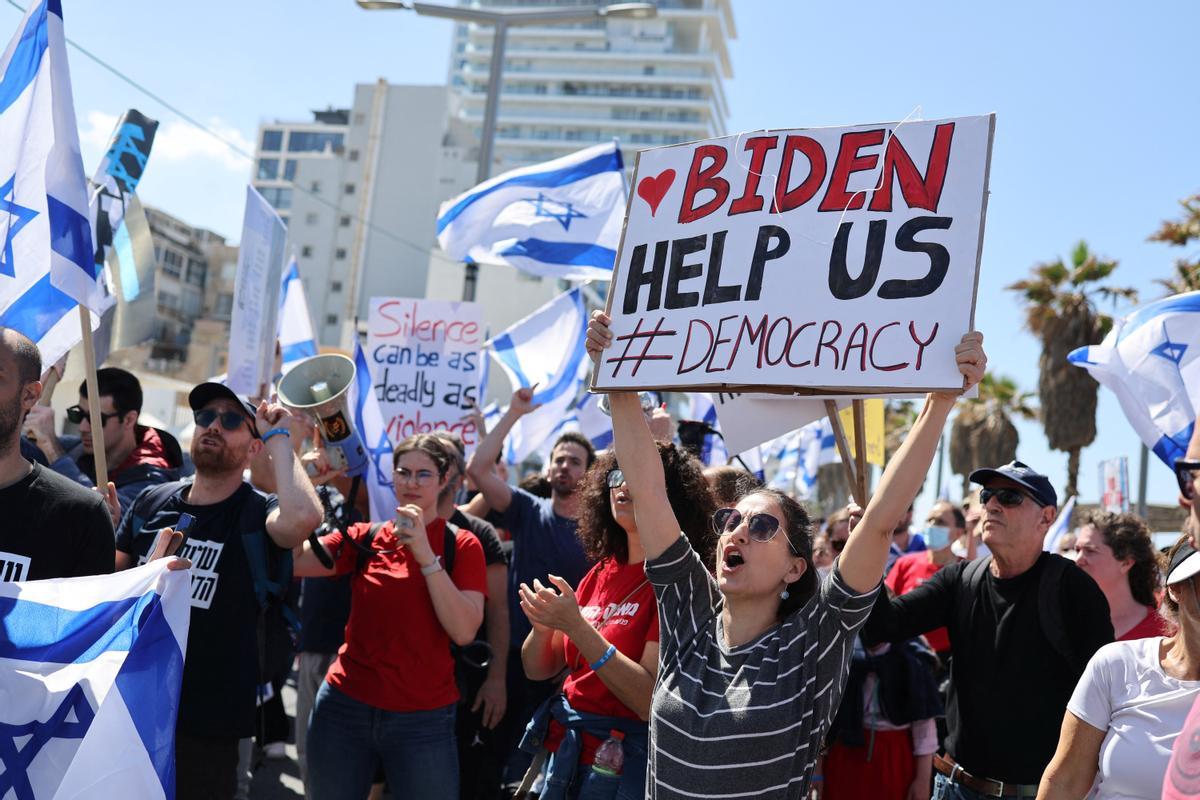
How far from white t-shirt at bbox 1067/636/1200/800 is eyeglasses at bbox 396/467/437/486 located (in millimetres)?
2606

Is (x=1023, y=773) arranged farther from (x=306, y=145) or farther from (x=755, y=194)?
(x=306, y=145)

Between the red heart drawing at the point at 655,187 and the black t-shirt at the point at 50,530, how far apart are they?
1.82 meters

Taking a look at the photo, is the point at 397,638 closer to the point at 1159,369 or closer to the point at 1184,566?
the point at 1184,566

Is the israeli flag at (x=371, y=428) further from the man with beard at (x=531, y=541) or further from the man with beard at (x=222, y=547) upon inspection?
the man with beard at (x=222, y=547)

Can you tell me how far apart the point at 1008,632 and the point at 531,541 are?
234 cm

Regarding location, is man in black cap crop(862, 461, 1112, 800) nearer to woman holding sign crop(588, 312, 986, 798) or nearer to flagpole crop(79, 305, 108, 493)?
woman holding sign crop(588, 312, 986, 798)

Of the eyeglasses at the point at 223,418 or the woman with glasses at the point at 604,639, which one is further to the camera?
the eyeglasses at the point at 223,418

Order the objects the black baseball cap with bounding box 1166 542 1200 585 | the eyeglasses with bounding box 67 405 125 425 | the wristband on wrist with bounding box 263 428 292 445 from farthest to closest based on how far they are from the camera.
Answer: the eyeglasses with bounding box 67 405 125 425 → the wristband on wrist with bounding box 263 428 292 445 → the black baseball cap with bounding box 1166 542 1200 585

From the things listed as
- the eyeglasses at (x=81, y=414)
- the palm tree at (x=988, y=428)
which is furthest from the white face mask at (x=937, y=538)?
the palm tree at (x=988, y=428)

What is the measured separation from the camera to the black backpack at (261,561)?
13.4 feet

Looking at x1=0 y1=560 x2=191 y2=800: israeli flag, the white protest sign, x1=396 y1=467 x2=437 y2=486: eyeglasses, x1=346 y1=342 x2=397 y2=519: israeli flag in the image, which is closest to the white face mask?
x1=346 y1=342 x2=397 y2=519: israeli flag

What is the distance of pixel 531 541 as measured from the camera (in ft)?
18.2

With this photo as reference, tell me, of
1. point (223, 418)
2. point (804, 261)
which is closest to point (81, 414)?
point (223, 418)

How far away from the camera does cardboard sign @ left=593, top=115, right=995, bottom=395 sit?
305 cm
